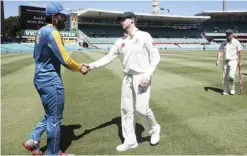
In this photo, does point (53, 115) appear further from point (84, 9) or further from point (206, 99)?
point (84, 9)

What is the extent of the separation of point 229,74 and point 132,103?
212 inches

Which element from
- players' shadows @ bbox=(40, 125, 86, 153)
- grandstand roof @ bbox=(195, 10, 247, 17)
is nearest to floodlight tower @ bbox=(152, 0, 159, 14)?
grandstand roof @ bbox=(195, 10, 247, 17)

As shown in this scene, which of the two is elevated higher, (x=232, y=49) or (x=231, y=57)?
(x=232, y=49)

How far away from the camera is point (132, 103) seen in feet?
15.3

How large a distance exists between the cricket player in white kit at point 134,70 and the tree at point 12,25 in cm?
10320

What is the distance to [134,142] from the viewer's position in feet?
15.4

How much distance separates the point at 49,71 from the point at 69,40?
216ft

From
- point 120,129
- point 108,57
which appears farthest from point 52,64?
point 120,129

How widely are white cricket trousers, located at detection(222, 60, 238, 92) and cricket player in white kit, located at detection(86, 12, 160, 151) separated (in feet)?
16.8

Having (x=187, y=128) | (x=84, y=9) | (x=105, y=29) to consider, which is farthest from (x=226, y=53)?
(x=105, y=29)

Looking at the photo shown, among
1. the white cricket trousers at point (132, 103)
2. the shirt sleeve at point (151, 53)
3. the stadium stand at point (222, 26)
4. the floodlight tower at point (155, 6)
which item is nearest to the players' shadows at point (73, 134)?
the white cricket trousers at point (132, 103)

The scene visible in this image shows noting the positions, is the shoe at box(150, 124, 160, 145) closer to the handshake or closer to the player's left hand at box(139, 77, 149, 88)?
the player's left hand at box(139, 77, 149, 88)

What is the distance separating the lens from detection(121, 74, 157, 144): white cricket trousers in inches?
179

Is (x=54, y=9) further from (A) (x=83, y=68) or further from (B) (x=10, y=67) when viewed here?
(B) (x=10, y=67)
